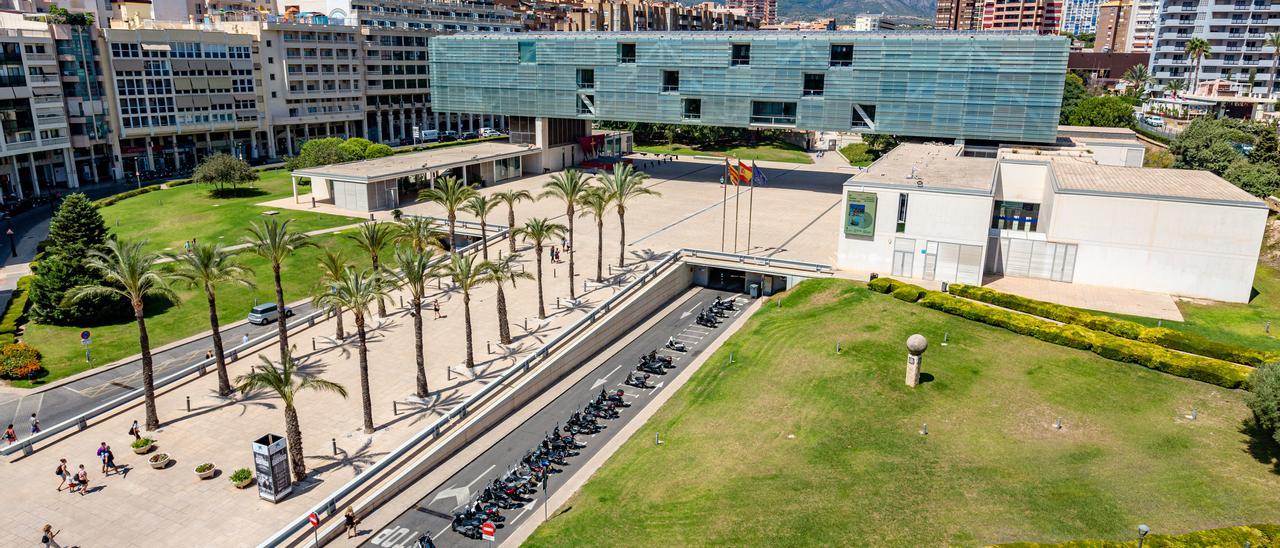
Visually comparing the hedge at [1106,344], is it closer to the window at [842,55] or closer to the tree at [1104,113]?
the window at [842,55]

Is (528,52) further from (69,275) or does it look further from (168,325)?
(69,275)

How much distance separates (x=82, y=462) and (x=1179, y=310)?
6134 cm

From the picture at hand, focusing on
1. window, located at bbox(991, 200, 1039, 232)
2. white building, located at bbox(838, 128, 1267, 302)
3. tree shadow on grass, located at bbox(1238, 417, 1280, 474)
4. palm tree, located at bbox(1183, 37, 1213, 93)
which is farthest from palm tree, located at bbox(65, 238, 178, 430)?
palm tree, located at bbox(1183, 37, 1213, 93)

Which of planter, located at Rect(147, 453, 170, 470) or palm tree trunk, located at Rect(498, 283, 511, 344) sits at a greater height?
palm tree trunk, located at Rect(498, 283, 511, 344)

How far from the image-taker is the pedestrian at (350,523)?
30.5 meters

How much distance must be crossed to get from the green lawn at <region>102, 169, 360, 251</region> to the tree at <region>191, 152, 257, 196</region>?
182 centimetres

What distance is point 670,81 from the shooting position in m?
90.4

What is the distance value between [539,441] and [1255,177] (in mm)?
71252

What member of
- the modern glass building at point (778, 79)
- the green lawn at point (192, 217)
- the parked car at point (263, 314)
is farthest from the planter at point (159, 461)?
the modern glass building at point (778, 79)

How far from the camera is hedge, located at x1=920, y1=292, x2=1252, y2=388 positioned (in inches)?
1548

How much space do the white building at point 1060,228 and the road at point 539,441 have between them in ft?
42.0

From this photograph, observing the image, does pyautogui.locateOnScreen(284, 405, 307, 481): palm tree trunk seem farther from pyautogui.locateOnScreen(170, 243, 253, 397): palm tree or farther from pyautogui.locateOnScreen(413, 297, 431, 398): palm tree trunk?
pyautogui.locateOnScreen(170, 243, 253, 397): palm tree

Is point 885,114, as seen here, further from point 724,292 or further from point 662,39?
point 724,292

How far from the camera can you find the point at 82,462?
112 feet
